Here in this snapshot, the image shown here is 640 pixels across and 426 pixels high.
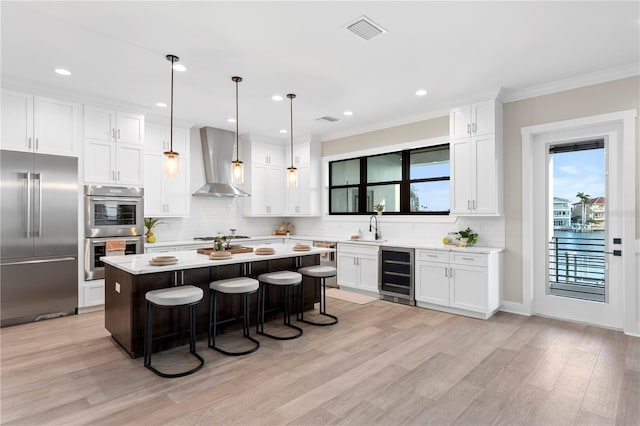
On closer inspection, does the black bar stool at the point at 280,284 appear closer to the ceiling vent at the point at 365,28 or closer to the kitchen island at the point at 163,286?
the kitchen island at the point at 163,286

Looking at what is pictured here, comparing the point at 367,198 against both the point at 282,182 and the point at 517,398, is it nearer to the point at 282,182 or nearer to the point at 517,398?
the point at 282,182

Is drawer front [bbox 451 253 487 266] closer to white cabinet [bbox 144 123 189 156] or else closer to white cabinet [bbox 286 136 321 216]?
white cabinet [bbox 286 136 321 216]

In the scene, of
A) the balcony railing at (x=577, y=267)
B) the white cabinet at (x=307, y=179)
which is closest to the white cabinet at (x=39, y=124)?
the white cabinet at (x=307, y=179)

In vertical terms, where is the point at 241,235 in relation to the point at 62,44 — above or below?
below

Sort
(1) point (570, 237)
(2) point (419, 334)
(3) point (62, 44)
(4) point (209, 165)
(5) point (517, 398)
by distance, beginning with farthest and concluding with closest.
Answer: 1. (4) point (209, 165)
2. (1) point (570, 237)
3. (2) point (419, 334)
4. (3) point (62, 44)
5. (5) point (517, 398)

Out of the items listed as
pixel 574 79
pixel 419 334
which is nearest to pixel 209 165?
pixel 419 334

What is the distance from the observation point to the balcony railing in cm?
420

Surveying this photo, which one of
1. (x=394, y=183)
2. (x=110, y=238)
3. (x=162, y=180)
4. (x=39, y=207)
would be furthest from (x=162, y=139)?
(x=394, y=183)

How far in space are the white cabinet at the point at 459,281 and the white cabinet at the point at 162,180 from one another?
13.1 feet

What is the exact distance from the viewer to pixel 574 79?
166 inches

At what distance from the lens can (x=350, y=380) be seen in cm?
289

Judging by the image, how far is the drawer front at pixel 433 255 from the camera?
489 cm

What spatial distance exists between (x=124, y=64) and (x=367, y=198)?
4.37 metres

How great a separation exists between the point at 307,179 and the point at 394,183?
1839 millimetres
